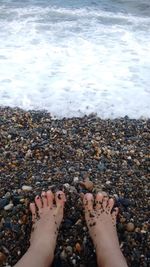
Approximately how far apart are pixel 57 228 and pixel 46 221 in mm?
151

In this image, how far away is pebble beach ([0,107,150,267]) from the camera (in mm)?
2879

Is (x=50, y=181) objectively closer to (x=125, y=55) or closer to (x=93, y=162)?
(x=93, y=162)

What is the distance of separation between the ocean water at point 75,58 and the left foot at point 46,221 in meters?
2.07

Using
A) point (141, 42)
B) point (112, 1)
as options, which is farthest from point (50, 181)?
point (112, 1)

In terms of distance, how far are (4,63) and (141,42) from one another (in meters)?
2.90

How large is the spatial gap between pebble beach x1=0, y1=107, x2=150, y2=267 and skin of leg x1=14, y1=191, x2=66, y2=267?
58mm

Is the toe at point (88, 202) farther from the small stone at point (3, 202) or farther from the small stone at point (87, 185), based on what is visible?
the small stone at point (3, 202)

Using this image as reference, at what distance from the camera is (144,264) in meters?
2.80

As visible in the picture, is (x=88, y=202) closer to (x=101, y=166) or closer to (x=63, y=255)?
(x=63, y=255)

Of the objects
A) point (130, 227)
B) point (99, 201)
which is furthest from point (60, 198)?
point (130, 227)

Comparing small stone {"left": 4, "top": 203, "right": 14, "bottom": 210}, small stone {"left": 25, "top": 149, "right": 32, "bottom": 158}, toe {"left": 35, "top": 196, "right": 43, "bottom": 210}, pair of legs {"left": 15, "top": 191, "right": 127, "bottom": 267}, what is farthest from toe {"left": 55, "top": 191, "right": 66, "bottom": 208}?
small stone {"left": 25, "top": 149, "right": 32, "bottom": 158}

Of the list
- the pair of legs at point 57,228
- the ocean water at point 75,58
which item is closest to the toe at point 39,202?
the pair of legs at point 57,228

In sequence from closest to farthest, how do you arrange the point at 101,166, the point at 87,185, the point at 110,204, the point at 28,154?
the point at 110,204 → the point at 87,185 → the point at 101,166 → the point at 28,154

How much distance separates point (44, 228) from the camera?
3012 millimetres
